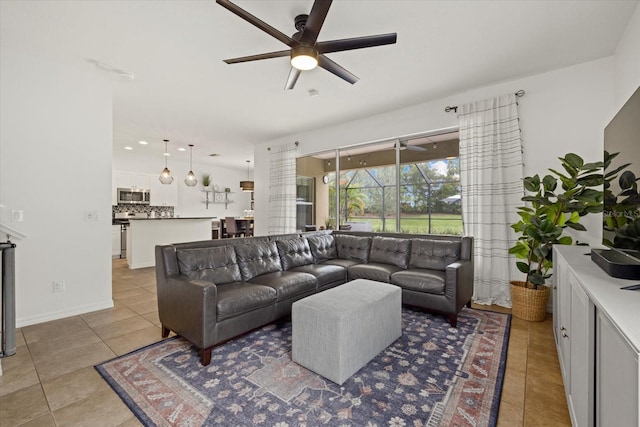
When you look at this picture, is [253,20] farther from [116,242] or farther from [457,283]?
[116,242]

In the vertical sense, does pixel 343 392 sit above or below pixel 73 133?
below

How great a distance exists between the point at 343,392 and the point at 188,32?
3.09m

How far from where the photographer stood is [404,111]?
4449 millimetres

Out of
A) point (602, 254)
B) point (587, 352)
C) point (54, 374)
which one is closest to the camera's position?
point (587, 352)

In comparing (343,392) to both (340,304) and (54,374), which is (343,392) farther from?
(54,374)

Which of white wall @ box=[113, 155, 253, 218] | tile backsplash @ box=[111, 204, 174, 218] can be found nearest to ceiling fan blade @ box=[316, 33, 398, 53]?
white wall @ box=[113, 155, 253, 218]

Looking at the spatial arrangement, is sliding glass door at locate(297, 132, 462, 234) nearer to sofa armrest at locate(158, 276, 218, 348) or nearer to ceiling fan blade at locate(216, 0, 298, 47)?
ceiling fan blade at locate(216, 0, 298, 47)

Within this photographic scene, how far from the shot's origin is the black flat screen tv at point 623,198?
1402 millimetres

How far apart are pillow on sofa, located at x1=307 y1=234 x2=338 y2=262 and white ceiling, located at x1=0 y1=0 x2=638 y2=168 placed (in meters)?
1.99

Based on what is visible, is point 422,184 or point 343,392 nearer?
point 343,392

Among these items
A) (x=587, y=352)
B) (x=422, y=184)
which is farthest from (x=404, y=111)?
(x=587, y=352)

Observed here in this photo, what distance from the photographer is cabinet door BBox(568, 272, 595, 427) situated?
45.1 inches

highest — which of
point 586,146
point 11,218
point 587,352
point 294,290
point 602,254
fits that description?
point 586,146

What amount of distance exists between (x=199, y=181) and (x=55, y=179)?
21.2 feet
